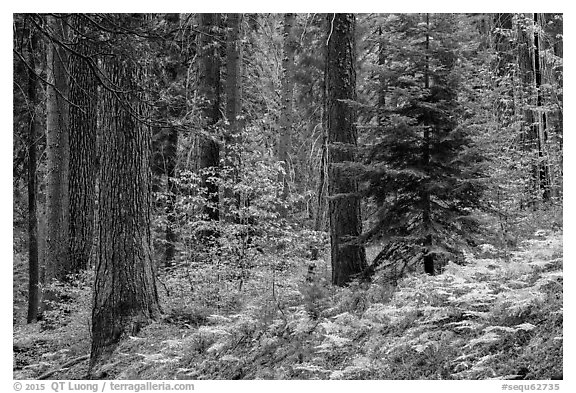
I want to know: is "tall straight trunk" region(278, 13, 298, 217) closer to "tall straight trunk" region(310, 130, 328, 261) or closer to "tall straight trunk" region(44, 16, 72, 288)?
"tall straight trunk" region(310, 130, 328, 261)

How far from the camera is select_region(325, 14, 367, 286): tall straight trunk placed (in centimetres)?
888

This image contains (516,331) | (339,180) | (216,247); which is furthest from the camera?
(216,247)

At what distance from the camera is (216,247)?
10250mm

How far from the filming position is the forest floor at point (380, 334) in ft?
15.9

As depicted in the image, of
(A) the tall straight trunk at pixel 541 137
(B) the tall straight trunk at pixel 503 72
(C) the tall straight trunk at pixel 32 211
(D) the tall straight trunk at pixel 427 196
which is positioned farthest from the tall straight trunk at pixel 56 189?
(A) the tall straight trunk at pixel 541 137

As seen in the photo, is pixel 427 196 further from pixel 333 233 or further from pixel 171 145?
pixel 171 145

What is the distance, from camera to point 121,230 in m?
8.31

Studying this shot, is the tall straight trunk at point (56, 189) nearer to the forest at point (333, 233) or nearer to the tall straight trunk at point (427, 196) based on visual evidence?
the forest at point (333, 233)

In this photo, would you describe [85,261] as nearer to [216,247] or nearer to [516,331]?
[216,247]

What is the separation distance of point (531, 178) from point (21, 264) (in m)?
15.6

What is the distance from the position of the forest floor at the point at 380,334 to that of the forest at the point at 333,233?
0.02 meters
